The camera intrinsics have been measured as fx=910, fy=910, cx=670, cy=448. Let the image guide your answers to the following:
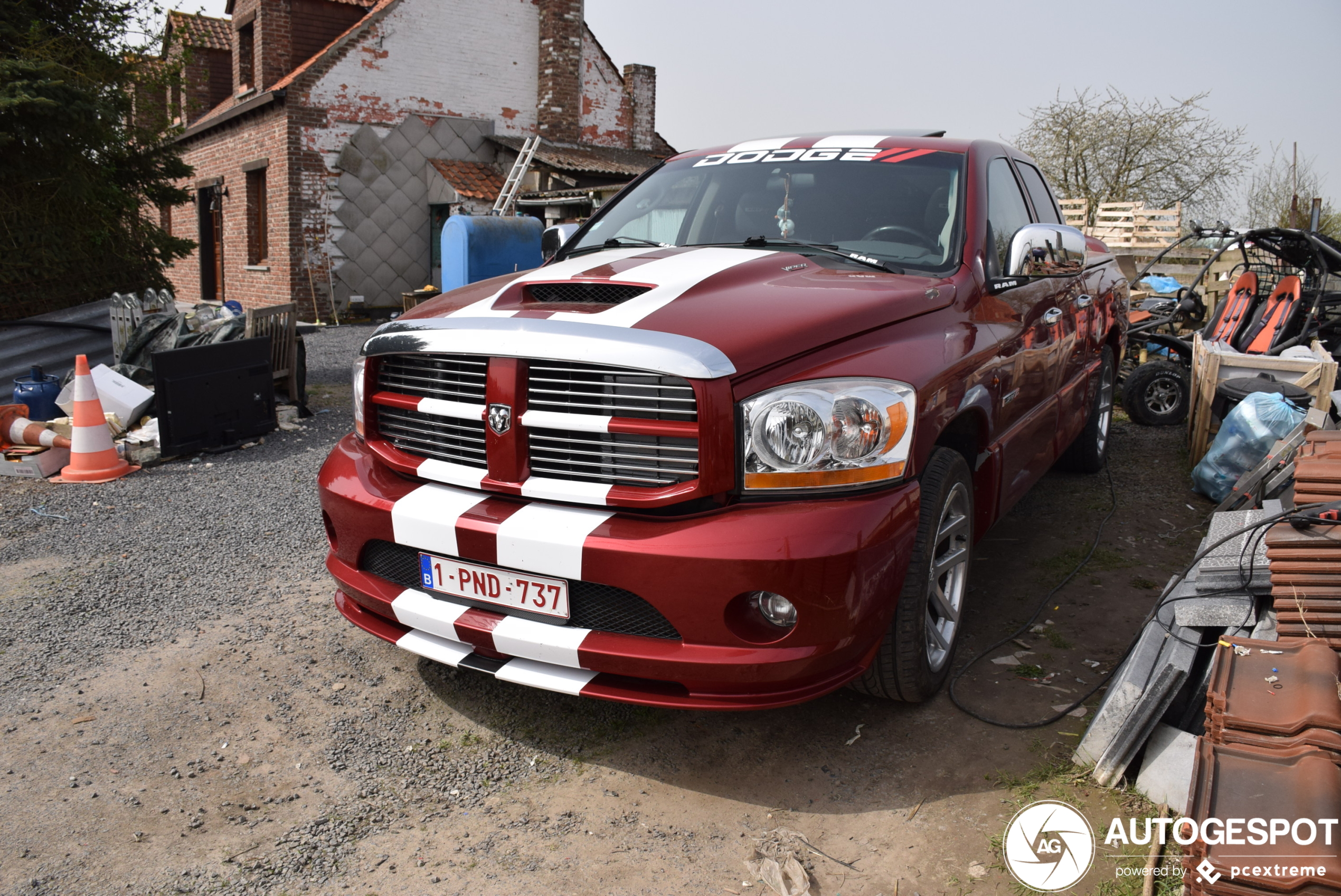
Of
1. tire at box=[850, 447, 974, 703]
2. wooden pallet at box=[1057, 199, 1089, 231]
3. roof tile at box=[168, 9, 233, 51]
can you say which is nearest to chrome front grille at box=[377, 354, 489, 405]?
tire at box=[850, 447, 974, 703]

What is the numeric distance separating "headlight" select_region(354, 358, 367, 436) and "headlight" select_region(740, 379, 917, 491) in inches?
54.3

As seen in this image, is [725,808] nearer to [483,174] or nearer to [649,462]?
[649,462]

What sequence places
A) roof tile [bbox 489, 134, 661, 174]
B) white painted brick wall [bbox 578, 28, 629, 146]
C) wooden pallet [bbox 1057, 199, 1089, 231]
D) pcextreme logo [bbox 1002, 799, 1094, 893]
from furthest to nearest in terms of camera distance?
white painted brick wall [bbox 578, 28, 629, 146], wooden pallet [bbox 1057, 199, 1089, 231], roof tile [bbox 489, 134, 661, 174], pcextreme logo [bbox 1002, 799, 1094, 893]

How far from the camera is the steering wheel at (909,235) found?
3357 mm

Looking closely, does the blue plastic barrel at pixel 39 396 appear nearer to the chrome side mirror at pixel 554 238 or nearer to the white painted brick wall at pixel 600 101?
the chrome side mirror at pixel 554 238

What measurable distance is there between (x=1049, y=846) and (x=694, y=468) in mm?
1338

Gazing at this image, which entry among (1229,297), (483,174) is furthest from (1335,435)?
(483,174)

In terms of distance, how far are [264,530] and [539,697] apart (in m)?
2.53

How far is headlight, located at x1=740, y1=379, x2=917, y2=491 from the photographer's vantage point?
2.35 metres

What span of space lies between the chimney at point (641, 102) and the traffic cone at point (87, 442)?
16.0m

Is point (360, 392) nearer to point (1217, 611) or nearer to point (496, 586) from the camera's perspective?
point (496, 586)

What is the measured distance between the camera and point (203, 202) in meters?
20.8

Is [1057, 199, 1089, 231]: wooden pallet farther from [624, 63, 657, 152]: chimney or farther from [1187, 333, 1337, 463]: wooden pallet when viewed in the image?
[1187, 333, 1337, 463]: wooden pallet

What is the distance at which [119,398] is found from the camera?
22.0 feet
